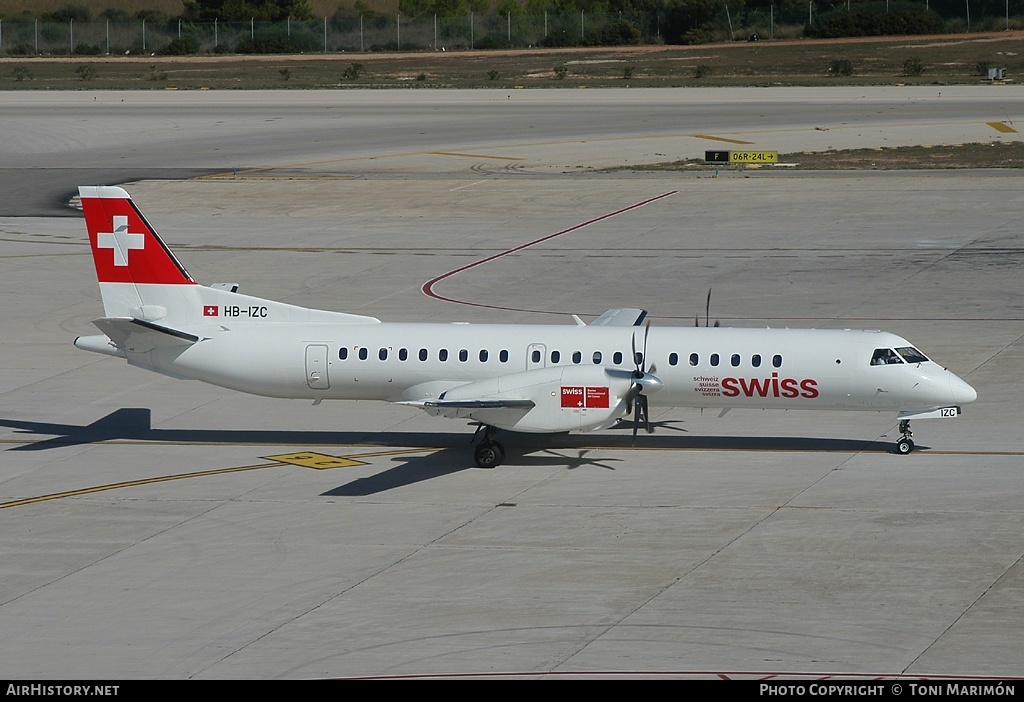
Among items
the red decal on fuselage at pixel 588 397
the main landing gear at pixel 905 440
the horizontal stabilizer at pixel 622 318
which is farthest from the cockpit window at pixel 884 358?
the horizontal stabilizer at pixel 622 318

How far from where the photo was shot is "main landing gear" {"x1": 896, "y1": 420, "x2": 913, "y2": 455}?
2998 centimetres

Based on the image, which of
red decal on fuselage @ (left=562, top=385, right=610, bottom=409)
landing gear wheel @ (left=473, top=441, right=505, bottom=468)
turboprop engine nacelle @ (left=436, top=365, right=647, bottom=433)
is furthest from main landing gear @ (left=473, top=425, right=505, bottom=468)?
red decal on fuselage @ (left=562, top=385, right=610, bottom=409)

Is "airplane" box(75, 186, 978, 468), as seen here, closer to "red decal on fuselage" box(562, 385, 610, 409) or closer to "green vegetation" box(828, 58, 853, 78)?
"red decal on fuselage" box(562, 385, 610, 409)

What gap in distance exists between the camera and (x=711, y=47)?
5468 inches

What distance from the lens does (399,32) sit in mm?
151500

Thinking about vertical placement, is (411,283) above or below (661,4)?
below

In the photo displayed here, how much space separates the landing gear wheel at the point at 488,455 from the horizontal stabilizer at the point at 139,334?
6.94m

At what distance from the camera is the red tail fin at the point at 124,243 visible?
31828 mm

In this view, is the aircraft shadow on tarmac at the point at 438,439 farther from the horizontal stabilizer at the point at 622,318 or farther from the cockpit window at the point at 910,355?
the horizontal stabilizer at the point at 622,318

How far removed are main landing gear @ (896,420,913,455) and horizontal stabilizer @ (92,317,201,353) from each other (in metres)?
15.7

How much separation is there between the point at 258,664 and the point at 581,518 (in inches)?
332

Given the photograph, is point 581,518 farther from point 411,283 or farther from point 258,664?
point 411,283
